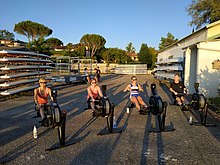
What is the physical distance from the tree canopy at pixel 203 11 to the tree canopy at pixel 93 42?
39.1 meters

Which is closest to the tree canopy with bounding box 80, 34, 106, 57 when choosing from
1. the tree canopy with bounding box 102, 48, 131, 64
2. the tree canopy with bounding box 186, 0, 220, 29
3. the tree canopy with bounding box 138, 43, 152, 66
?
the tree canopy with bounding box 102, 48, 131, 64

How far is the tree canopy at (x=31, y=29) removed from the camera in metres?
55.8

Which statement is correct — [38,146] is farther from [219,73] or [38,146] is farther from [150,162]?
[219,73]

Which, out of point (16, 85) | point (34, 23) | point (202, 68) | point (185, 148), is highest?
point (34, 23)

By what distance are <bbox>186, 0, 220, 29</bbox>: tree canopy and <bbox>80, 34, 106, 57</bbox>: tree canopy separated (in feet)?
128

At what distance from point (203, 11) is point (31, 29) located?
44.9 metres

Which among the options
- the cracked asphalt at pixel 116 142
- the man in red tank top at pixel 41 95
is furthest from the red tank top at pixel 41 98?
the cracked asphalt at pixel 116 142

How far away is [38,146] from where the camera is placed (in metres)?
4.58

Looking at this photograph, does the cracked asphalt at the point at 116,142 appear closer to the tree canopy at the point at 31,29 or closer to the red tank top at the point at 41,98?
the red tank top at the point at 41,98

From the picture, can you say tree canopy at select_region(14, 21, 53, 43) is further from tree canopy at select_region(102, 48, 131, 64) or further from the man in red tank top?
the man in red tank top

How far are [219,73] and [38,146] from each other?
9.52 meters

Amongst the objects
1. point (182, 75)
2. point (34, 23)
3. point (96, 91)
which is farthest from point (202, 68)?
point (34, 23)

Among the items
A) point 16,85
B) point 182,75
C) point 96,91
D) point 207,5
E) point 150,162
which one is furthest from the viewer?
point 207,5

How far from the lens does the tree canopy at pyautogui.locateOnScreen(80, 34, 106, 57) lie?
6309 centimetres
